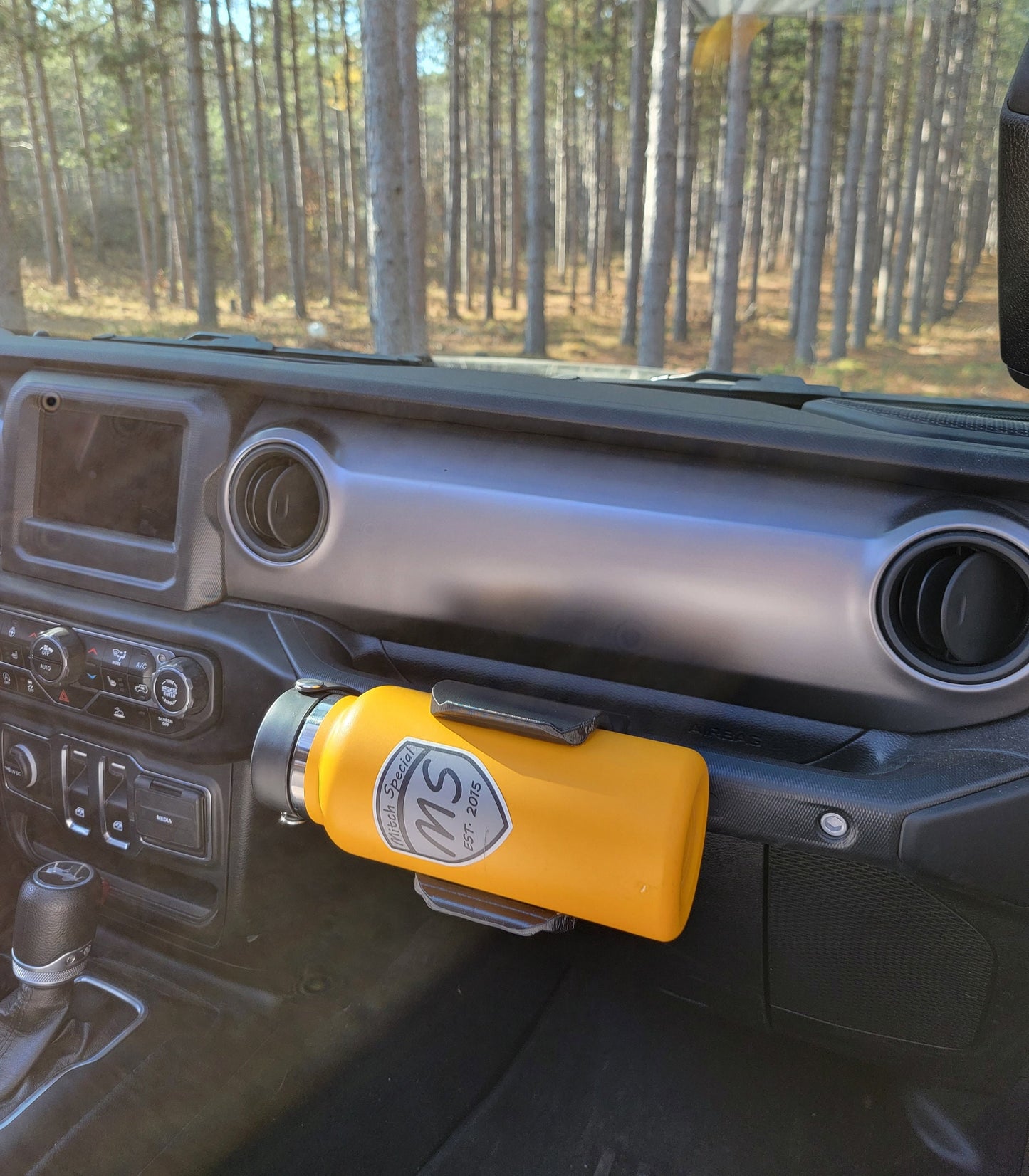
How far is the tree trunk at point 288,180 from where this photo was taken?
84.1 feet

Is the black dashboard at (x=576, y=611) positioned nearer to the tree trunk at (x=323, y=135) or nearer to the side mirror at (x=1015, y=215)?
the side mirror at (x=1015, y=215)

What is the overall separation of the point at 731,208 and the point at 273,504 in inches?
533

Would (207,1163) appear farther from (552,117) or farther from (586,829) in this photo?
(552,117)

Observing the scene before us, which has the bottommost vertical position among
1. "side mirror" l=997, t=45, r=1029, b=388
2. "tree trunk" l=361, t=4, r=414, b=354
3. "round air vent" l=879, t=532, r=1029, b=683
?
"round air vent" l=879, t=532, r=1029, b=683

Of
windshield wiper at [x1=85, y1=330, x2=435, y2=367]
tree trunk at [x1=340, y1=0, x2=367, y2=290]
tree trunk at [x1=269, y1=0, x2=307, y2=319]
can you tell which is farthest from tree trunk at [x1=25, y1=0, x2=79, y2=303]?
windshield wiper at [x1=85, y1=330, x2=435, y2=367]

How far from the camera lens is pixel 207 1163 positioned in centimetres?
176

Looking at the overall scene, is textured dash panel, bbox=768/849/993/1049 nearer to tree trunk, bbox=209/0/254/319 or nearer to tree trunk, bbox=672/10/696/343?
tree trunk, bbox=672/10/696/343

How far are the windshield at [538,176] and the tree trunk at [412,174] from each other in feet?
0.25

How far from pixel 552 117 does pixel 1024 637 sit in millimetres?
44784

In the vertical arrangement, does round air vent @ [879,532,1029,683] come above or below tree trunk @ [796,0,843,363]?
below

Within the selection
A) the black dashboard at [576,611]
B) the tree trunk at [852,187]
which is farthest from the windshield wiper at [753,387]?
the tree trunk at [852,187]

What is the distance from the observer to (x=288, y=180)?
25.8 meters

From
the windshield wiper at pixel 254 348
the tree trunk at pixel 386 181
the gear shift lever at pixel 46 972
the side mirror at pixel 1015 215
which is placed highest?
the tree trunk at pixel 386 181

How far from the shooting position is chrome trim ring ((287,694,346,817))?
1438mm
